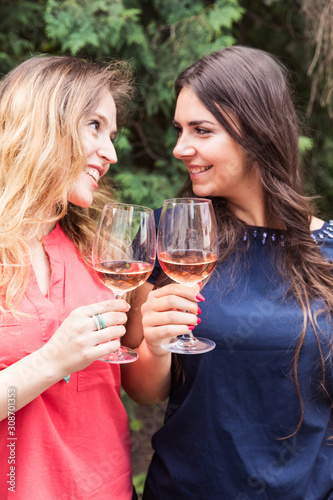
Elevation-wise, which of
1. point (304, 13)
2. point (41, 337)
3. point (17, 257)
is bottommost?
point (41, 337)

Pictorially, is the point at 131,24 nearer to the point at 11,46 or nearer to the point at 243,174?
the point at 11,46

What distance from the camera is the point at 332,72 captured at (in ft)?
10.8

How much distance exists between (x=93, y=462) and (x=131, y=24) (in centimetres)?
235

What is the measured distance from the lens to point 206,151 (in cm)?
187

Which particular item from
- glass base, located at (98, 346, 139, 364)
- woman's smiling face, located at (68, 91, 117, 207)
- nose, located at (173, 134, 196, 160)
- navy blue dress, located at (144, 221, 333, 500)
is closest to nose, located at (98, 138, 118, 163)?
woman's smiling face, located at (68, 91, 117, 207)

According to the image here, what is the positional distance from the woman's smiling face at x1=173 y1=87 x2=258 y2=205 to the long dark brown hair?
0.03 meters

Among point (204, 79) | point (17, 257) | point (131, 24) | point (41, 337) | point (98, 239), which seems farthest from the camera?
point (131, 24)

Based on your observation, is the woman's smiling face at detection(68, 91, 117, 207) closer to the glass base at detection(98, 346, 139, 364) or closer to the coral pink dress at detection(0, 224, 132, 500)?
the coral pink dress at detection(0, 224, 132, 500)

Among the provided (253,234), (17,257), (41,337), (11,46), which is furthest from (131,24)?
(41,337)

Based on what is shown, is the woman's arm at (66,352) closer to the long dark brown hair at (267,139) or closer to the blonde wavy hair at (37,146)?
the blonde wavy hair at (37,146)

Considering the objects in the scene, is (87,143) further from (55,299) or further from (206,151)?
(55,299)

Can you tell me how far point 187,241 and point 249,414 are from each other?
718 mm

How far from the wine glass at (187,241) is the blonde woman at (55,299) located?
7.3 inches

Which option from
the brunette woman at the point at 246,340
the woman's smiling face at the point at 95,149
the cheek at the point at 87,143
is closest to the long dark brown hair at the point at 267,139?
the brunette woman at the point at 246,340
